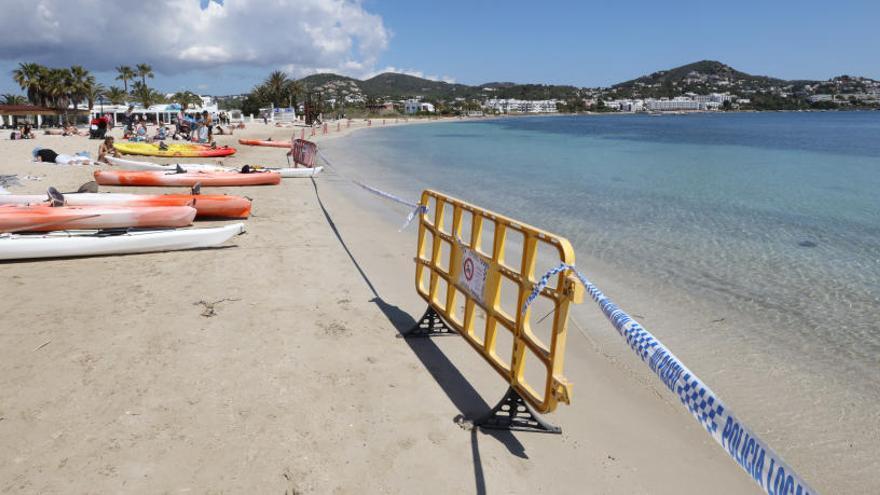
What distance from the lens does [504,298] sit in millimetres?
7273

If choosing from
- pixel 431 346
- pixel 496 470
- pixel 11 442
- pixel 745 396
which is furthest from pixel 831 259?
pixel 11 442

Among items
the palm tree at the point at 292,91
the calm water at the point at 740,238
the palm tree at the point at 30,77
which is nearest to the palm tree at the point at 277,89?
the palm tree at the point at 292,91

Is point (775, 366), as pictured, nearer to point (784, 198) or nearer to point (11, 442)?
point (11, 442)

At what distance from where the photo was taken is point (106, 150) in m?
18.5

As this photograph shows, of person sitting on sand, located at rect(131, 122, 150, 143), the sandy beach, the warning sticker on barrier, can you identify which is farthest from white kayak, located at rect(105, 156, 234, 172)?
the warning sticker on barrier

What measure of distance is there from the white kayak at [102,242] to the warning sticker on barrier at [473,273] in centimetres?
525

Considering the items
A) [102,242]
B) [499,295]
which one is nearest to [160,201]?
[102,242]

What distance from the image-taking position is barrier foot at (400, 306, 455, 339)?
5762 mm

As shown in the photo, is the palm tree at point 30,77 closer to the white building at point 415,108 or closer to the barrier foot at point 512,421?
the barrier foot at point 512,421

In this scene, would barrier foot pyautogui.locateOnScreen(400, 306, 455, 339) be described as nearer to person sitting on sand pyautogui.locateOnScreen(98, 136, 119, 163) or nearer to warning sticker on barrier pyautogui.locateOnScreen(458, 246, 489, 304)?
warning sticker on barrier pyautogui.locateOnScreen(458, 246, 489, 304)

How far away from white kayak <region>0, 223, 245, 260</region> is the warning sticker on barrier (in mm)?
5248

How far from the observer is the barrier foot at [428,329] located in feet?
A: 18.9

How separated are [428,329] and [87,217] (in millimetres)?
6235

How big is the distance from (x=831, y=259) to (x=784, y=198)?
32.8 feet
